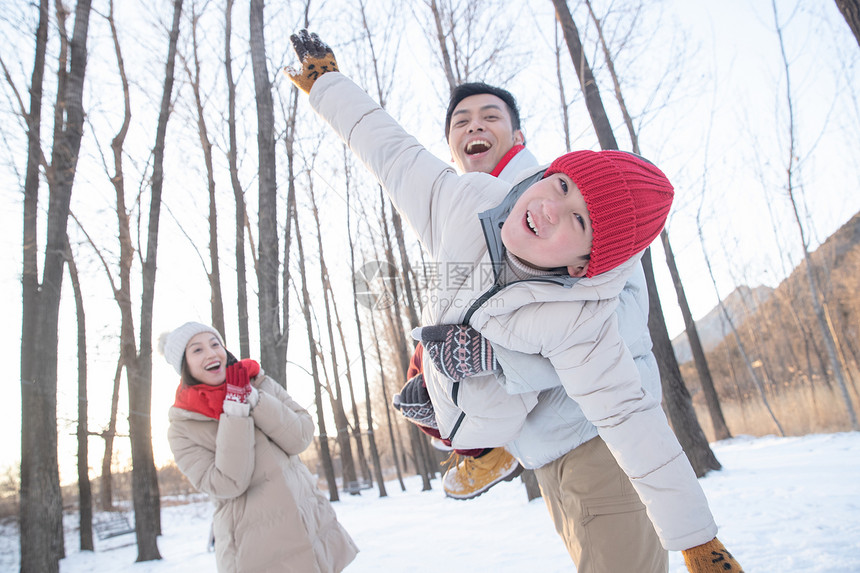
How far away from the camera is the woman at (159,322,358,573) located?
2135 mm

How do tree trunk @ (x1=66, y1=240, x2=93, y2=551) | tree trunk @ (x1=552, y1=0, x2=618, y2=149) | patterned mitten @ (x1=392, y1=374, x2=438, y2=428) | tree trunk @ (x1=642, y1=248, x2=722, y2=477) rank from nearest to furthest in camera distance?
patterned mitten @ (x1=392, y1=374, x2=438, y2=428)
tree trunk @ (x1=552, y1=0, x2=618, y2=149)
tree trunk @ (x1=642, y1=248, x2=722, y2=477)
tree trunk @ (x1=66, y1=240, x2=93, y2=551)

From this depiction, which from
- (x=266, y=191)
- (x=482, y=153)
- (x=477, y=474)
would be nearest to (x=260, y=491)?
(x=477, y=474)

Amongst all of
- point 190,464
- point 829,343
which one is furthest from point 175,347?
point 829,343

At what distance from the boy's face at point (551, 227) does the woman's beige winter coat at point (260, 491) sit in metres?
1.68

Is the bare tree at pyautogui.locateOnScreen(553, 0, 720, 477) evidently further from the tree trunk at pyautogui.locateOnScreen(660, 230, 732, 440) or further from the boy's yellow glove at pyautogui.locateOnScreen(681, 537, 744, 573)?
→ the boy's yellow glove at pyautogui.locateOnScreen(681, 537, 744, 573)

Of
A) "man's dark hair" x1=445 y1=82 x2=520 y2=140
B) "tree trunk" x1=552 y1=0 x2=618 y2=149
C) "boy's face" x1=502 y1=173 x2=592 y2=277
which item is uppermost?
"tree trunk" x1=552 y1=0 x2=618 y2=149

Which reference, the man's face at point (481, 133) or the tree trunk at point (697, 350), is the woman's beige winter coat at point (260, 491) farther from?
the tree trunk at point (697, 350)

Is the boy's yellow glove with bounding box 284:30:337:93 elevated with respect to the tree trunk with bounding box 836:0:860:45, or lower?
lower

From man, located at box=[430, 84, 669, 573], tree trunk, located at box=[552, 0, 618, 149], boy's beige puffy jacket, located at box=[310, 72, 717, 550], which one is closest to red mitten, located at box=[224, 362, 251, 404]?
man, located at box=[430, 84, 669, 573]

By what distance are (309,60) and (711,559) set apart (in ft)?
5.88

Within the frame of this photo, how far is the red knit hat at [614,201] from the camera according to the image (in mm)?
1112

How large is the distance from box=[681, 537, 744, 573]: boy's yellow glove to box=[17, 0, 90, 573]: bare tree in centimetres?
562

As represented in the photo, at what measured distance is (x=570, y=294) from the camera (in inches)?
45.1

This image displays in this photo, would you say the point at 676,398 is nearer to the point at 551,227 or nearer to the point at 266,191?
the point at 266,191
